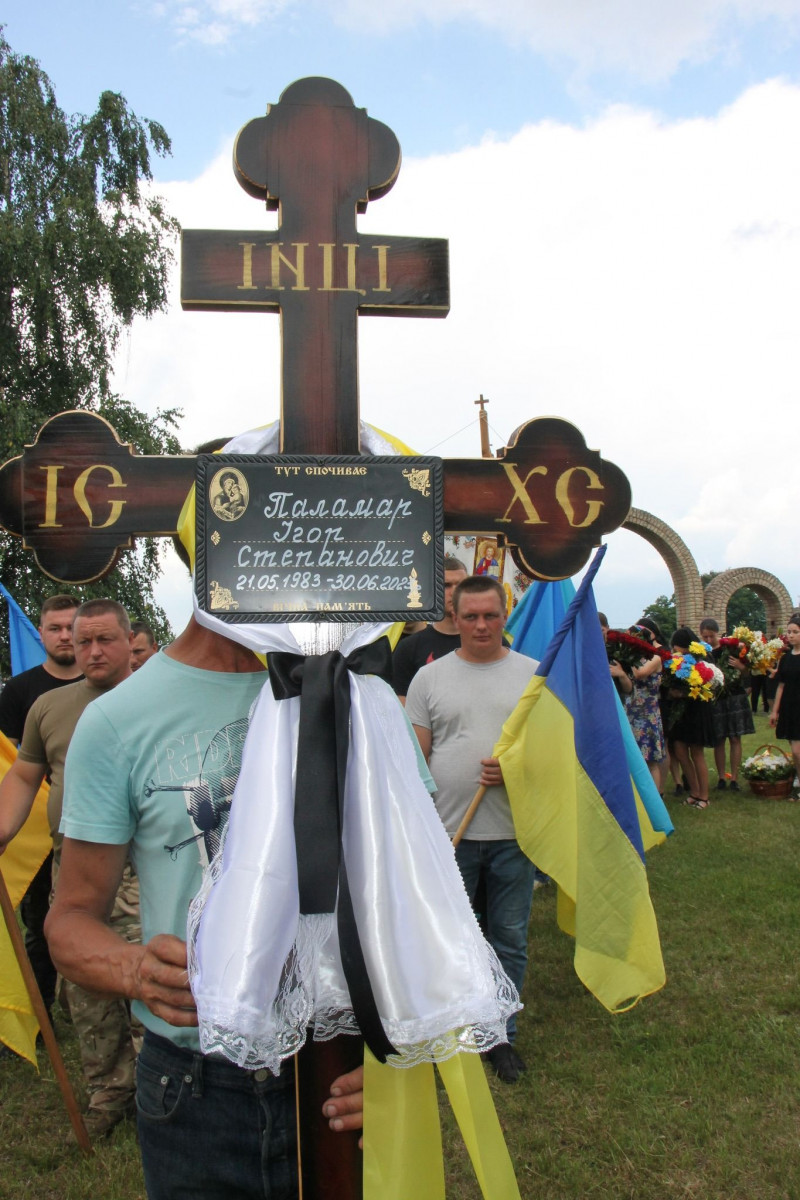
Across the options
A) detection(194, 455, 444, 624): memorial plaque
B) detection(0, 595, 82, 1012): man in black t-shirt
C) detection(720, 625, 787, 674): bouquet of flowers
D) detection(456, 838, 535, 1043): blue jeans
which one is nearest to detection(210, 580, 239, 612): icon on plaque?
detection(194, 455, 444, 624): memorial plaque

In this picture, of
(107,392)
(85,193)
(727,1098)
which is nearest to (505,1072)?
(727,1098)

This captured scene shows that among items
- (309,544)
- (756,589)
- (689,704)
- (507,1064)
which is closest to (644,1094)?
(507,1064)

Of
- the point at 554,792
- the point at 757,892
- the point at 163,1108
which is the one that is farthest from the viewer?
the point at 757,892

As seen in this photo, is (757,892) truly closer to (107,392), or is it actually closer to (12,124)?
(107,392)

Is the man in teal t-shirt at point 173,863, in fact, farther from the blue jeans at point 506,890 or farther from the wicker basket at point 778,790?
the wicker basket at point 778,790

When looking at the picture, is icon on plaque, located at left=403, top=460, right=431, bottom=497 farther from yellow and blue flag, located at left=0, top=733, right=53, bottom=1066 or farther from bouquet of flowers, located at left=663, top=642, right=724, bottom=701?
bouquet of flowers, located at left=663, top=642, right=724, bottom=701

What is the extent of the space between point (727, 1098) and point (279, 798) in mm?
3095

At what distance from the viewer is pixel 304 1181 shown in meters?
1.39

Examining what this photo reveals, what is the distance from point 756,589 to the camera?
26484mm

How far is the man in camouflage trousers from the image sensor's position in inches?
141

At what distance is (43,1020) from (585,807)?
2.09 meters

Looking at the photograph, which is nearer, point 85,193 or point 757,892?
point 757,892

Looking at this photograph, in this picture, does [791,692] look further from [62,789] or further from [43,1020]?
[43,1020]

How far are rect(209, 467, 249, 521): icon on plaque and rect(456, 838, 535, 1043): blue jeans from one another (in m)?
2.86
